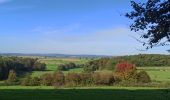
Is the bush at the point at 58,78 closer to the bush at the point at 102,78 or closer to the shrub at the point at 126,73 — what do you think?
the bush at the point at 102,78

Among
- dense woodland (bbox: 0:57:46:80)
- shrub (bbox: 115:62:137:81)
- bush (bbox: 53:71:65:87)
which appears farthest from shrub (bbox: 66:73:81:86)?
dense woodland (bbox: 0:57:46:80)

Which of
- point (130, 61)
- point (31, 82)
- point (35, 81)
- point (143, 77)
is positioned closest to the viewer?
point (31, 82)

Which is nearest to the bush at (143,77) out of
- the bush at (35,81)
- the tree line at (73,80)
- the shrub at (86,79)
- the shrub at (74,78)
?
the tree line at (73,80)

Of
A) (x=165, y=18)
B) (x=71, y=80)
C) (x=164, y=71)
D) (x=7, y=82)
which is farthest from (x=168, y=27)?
(x=164, y=71)

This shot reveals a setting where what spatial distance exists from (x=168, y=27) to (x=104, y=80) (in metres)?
81.2

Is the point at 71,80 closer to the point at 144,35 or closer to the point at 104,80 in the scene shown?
the point at 104,80

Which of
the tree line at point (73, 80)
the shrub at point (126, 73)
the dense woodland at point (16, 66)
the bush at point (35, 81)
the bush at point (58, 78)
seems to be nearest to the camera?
the bush at point (35, 81)

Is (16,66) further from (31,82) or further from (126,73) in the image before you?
(31,82)

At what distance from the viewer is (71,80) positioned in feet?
300

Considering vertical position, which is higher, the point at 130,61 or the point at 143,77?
the point at 130,61

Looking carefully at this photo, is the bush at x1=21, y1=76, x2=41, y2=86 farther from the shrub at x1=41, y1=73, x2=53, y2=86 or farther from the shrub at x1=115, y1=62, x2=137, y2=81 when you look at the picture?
the shrub at x1=115, y1=62, x2=137, y2=81

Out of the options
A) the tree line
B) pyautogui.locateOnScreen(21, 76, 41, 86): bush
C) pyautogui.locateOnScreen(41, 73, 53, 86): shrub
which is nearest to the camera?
pyautogui.locateOnScreen(21, 76, 41, 86): bush
